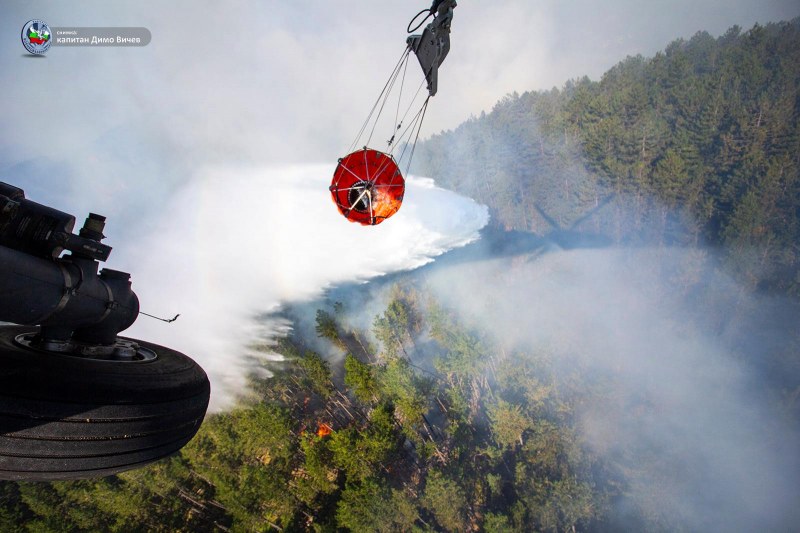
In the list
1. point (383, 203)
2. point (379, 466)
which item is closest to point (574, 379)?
point (379, 466)

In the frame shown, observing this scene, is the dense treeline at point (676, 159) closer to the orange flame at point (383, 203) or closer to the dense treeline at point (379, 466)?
the dense treeline at point (379, 466)

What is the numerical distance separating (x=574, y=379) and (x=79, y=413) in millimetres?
29189

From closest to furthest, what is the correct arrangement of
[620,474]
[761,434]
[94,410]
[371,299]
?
[94,410] < [620,474] < [761,434] < [371,299]

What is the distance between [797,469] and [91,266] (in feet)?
124

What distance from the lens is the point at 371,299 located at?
145 feet

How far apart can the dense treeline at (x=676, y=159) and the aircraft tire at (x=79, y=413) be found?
46.3 meters

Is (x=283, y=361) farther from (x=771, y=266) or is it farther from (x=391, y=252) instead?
(x=771, y=266)

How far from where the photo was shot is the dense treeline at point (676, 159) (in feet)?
112

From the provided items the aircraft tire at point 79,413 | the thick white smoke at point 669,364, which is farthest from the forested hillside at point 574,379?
the aircraft tire at point 79,413

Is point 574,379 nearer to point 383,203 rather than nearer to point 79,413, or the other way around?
point 383,203

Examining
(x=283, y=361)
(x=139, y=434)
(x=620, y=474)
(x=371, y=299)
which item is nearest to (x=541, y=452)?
(x=620, y=474)

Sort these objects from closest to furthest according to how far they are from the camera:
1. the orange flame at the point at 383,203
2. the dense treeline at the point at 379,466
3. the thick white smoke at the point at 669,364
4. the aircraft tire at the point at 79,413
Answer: the aircraft tire at the point at 79,413
the orange flame at the point at 383,203
the dense treeline at the point at 379,466
the thick white smoke at the point at 669,364

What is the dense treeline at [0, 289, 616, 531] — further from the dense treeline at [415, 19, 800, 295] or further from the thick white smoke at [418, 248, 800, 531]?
the dense treeline at [415, 19, 800, 295]

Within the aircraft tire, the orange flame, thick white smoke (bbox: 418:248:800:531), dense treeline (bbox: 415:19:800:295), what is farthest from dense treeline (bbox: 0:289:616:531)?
dense treeline (bbox: 415:19:800:295)
